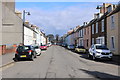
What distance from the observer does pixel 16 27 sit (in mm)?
34250

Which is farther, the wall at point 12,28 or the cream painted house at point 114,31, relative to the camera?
the wall at point 12,28

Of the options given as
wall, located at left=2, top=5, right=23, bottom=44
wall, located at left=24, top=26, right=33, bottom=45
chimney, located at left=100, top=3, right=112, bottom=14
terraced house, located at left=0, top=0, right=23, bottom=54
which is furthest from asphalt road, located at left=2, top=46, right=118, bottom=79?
wall, located at left=24, top=26, right=33, bottom=45

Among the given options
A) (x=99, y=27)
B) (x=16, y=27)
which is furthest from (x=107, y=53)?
(x=16, y=27)

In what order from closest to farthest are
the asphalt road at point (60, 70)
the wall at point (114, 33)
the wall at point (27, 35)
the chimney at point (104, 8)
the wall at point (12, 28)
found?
the asphalt road at point (60, 70) < the wall at point (114, 33) < the wall at point (12, 28) < the chimney at point (104, 8) < the wall at point (27, 35)

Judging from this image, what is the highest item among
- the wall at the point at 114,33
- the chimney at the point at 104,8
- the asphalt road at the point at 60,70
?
the chimney at the point at 104,8

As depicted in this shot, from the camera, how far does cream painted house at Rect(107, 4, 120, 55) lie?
2281 centimetres

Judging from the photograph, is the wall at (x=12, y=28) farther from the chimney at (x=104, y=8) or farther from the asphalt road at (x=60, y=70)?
the chimney at (x=104, y=8)

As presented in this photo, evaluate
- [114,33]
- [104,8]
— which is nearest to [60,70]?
[114,33]

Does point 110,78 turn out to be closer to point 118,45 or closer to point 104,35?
point 118,45

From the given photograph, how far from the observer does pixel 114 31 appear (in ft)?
79.5

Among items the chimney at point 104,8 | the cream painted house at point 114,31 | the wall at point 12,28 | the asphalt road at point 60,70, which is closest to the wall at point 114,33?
the cream painted house at point 114,31

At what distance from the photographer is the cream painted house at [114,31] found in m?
22.8

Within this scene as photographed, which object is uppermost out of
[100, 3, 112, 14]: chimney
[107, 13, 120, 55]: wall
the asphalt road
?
[100, 3, 112, 14]: chimney

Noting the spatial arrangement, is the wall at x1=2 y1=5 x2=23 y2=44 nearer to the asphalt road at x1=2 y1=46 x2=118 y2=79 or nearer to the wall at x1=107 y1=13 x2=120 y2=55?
the wall at x1=107 y1=13 x2=120 y2=55
